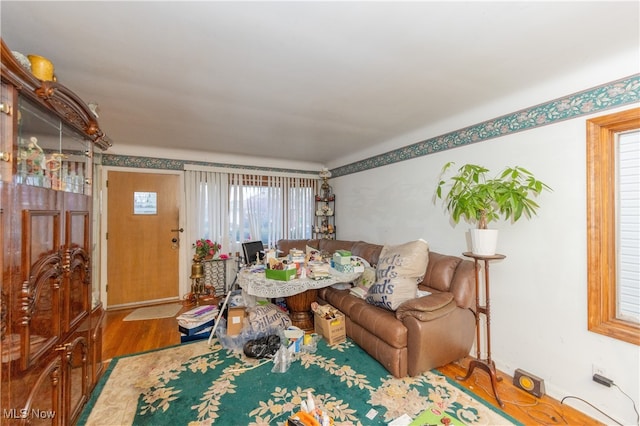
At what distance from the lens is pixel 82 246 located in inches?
67.8

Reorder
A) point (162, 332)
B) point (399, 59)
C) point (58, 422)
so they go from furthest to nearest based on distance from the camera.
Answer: point (162, 332) → point (399, 59) → point (58, 422)

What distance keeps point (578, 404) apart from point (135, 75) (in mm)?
3928

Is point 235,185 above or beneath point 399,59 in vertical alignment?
beneath

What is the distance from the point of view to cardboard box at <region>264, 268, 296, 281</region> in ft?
8.29

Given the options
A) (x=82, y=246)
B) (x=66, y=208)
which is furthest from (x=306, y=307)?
(x=66, y=208)

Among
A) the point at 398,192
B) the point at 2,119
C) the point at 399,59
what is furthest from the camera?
the point at 398,192

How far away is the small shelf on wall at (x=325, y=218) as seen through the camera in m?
4.86

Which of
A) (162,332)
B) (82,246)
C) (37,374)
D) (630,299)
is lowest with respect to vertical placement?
(162,332)

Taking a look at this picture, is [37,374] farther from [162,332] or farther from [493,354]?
[493,354]

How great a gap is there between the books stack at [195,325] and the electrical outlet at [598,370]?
3249 millimetres

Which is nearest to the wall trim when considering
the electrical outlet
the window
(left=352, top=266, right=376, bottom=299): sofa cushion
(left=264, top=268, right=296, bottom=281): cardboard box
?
the window

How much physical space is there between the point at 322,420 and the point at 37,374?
146 cm

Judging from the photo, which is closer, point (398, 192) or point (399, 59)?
point (399, 59)

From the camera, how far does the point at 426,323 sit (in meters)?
2.01
